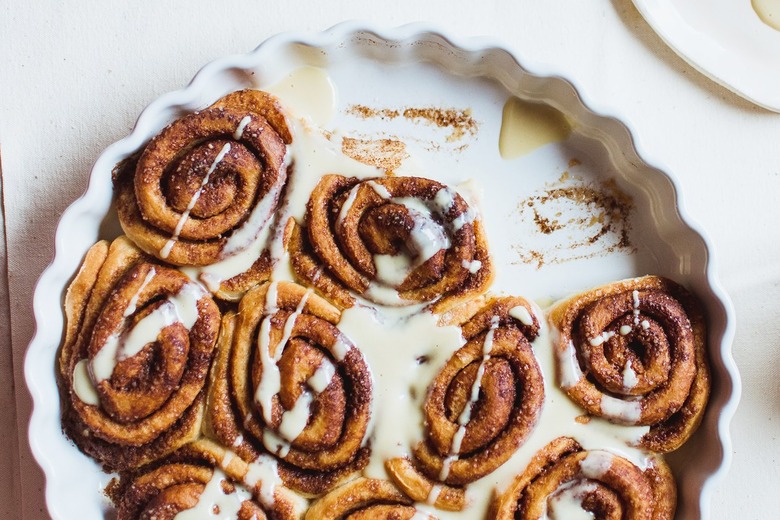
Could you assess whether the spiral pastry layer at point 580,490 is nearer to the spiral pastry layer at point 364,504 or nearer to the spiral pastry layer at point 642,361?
the spiral pastry layer at point 642,361

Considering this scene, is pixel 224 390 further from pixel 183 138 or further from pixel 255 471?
pixel 183 138

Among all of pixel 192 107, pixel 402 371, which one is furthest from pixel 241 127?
pixel 402 371

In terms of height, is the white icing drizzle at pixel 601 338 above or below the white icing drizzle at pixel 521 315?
below

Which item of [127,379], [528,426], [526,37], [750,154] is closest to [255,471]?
[127,379]

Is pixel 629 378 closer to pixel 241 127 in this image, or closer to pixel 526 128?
pixel 526 128

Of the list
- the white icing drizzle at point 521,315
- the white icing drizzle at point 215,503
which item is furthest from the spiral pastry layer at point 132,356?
the white icing drizzle at point 521,315

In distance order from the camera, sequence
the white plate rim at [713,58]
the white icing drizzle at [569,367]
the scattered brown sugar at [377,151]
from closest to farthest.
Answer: the white icing drizzle at [569,367], the scattered brown sugar at [377,151], the white plate rim at [713,58]

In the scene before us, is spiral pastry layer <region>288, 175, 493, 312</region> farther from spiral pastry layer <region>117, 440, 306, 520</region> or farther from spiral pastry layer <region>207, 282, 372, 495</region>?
spiral pastry layer <region>117, 440, 306, 520</region>
